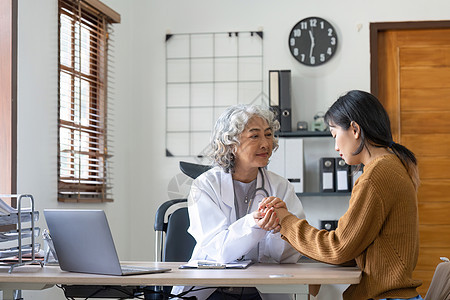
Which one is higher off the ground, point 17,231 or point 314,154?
point 314,154

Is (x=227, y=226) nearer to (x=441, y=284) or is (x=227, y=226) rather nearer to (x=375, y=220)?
(x=375, y=220)

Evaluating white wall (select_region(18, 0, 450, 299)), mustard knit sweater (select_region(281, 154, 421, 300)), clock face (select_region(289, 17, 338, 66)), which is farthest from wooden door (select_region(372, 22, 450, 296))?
mustard knit sweater (select_region(281, 154, 421, 300))

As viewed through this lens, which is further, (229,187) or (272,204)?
(229,187)

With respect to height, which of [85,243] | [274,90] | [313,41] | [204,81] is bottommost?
[85,243]

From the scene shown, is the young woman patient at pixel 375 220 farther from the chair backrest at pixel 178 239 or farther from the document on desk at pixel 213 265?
the chair backrest at pixel 178 239

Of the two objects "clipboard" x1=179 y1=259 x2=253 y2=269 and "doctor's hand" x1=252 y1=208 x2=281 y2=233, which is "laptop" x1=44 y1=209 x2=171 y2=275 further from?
"doctor's hand" x1=252 y1=208 x2=281 y2=233

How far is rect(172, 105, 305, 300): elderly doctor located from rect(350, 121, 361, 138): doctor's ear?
384mm

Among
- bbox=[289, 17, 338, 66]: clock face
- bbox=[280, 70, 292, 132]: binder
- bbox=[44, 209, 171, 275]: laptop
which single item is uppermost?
bbox=[289, 17, 338, 66]: clock face

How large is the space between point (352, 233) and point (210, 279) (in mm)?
413

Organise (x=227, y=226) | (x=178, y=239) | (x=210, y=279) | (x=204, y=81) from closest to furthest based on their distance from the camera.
A: (x=210, y=279) < (x=227, y=226) < (x=178, y=239) < (x=204, y=81)

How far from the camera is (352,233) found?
5.94 feet

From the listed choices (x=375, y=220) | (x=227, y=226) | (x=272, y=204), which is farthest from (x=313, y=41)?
(x=375, y=220)

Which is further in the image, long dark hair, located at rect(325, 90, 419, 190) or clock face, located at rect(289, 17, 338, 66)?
clock face, located at rect(289, 17, 338, 66)

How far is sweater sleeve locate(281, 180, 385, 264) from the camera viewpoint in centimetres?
179
